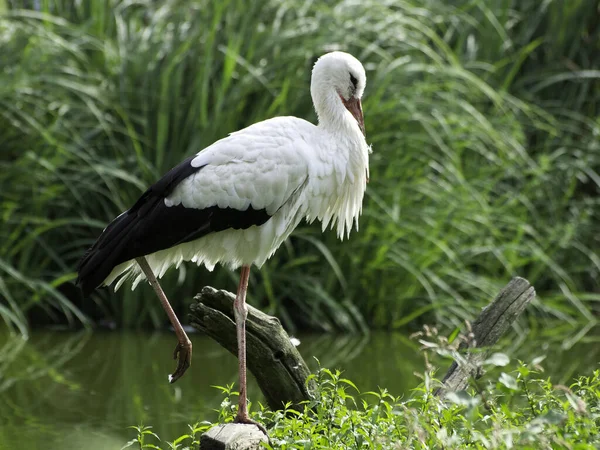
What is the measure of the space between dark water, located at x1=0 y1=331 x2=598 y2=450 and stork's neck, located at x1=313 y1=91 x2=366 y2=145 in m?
1.77

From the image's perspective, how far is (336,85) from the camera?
4.53 metres

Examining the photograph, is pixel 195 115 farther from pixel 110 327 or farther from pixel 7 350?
pixel 7 350

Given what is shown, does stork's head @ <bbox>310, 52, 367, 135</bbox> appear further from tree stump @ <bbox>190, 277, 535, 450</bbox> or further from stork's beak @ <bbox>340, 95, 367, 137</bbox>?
tree stump @ <bbox>190, 277, 535, 450</bbox>

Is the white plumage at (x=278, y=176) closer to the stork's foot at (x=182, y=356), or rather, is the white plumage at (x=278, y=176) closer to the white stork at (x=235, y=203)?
the white stork at (x=235, y=203)

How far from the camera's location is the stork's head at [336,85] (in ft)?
14.6

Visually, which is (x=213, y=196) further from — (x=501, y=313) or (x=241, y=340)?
(x=501, y=313)

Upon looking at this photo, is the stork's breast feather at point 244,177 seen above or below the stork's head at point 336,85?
below

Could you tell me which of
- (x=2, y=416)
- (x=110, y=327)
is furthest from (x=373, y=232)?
(x=2, y=416)

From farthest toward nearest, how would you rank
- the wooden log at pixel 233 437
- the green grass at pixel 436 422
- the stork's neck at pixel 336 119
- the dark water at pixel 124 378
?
the dark water at pixel 124 378, the stork's neck at pixel 336 119, the wooden log at pixel 233 437, the green grass at pixel 436 422

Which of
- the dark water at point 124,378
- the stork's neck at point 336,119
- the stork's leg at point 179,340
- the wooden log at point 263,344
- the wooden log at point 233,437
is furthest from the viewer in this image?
the dark water at point 124,378

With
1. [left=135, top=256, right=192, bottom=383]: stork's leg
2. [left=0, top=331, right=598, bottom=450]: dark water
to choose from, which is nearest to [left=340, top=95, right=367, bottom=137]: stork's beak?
[left=135, top=256, right=192, bottom=383]: stork's leg

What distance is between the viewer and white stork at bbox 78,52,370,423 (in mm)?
4105

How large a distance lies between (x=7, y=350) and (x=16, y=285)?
673mm

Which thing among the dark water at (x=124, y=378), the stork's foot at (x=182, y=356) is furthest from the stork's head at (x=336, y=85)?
the dark water at (x=124, y=378)
